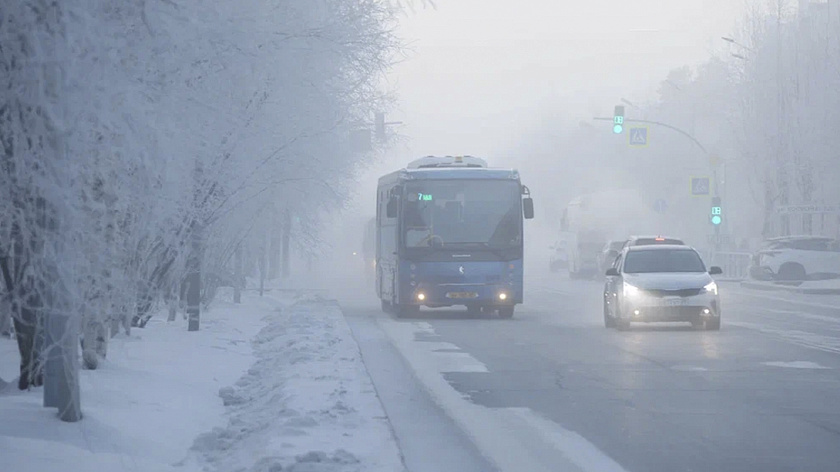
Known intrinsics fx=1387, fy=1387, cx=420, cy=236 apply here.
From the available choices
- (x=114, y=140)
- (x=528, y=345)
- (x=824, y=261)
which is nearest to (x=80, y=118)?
(x=114, y=140)

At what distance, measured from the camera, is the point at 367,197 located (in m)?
58.3

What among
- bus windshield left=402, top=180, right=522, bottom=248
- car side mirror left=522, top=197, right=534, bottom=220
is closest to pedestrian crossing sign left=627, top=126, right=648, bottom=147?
bus windshield left=402, top=180, right=522, bottom=248

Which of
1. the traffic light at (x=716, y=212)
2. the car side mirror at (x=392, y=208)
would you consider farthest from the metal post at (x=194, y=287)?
the traffic light at (x=716, y=212)

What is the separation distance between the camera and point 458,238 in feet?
99.7

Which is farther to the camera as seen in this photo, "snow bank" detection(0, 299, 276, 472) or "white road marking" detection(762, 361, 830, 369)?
"white road marking" detection(762, 361, 830, 369)

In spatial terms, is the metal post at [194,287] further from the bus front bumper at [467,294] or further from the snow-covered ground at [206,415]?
the bus front bumper at [467,294]

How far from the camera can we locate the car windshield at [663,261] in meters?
26.1

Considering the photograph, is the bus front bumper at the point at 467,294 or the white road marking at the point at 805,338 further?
the bus front bumper at the point at 467,294

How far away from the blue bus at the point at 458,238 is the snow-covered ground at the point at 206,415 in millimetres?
10648

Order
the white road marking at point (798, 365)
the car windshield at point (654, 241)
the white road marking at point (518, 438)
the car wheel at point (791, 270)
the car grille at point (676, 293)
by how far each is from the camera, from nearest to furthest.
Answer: the white road marking at point (518, 438) → the white road marking at point (798, 365) → the car grille at point (676, 293) → the car windshield at point (654, 241) → the car wheel at point (791, 270)

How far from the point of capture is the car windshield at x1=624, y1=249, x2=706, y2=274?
26109 mm

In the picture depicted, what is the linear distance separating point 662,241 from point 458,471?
27.1 meters

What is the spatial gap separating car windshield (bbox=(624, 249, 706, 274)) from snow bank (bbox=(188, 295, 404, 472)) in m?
8.20

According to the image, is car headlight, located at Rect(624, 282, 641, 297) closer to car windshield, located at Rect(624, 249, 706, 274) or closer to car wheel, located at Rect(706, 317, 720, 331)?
car windshield, located at Rect(624, 249, 706, 274)
